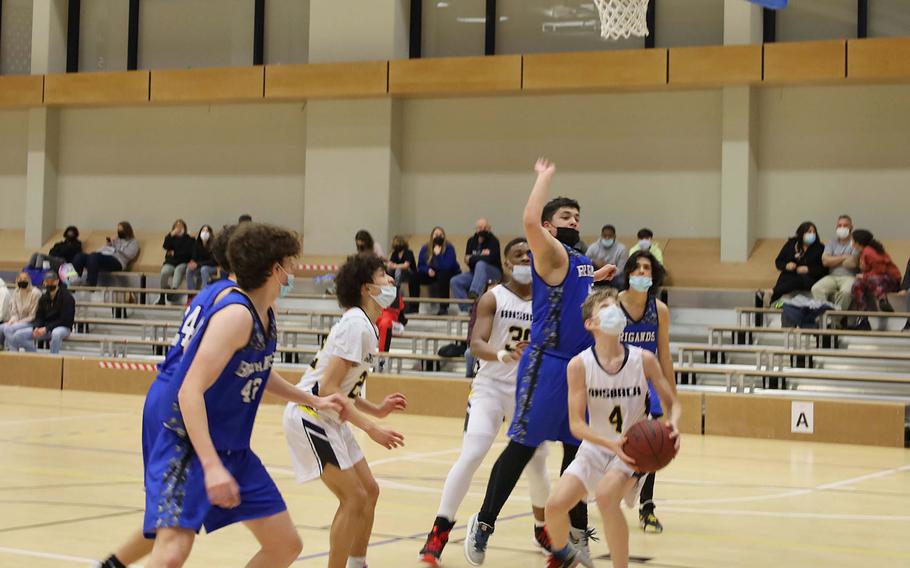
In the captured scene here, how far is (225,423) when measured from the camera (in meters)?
3.80

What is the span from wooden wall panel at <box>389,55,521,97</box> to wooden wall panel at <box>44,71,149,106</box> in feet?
16.2

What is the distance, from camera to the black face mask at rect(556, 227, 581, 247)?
585 centimetres

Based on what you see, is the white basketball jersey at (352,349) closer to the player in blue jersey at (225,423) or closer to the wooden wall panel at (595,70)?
the player in blue jersey at (225,423)

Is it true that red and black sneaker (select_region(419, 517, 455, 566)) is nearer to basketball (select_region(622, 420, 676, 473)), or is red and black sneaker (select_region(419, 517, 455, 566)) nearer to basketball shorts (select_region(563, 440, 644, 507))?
basketball shorts (select_region(563, 440, 644, 507))

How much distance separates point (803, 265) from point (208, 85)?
10.6 m

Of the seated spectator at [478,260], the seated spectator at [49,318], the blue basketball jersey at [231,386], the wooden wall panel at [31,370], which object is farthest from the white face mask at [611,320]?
the seated spectator at [49,318]

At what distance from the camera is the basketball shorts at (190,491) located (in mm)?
3662

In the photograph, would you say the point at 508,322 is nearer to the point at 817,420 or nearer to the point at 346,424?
the point at 346,424

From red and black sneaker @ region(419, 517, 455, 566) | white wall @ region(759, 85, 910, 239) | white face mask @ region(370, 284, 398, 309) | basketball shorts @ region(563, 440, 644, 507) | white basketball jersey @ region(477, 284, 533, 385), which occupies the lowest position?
red and black sneaker @ region(419, 517, 455, 566)

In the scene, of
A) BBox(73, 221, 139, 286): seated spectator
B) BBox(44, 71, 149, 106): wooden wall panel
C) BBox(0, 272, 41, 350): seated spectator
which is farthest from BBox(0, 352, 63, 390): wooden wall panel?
BBox(44, 71, 149, 106): wooden wall panel

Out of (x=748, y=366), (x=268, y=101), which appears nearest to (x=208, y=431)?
(x=748, y=366)

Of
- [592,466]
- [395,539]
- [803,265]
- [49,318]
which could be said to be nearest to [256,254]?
[592,466]

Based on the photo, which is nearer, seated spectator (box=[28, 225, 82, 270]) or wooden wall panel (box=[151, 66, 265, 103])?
wooden wall panel (box=[151, 66, 265, 103])

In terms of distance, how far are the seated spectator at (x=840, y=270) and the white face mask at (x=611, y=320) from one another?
1094cm
